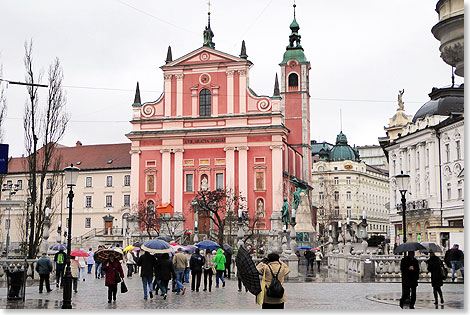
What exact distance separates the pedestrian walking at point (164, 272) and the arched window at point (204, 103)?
46.6m

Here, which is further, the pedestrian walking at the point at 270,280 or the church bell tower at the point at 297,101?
the church bell tower at the point at 297,101

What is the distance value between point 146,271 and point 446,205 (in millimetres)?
38721

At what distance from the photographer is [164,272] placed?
18375mm

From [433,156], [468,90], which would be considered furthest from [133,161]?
[468,90]

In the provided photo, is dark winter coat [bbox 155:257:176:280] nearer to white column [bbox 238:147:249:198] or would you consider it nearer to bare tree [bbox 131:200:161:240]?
bare tree [bbox 131:200:161:240]

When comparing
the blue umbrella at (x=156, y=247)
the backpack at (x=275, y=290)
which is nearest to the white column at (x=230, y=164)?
the blue umbrella at (x=156, y=247)

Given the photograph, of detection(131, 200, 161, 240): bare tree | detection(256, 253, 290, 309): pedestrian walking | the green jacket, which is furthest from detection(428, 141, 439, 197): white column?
detection(256, 253, 290, 309): pedestrian walking

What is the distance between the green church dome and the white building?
5698 cm

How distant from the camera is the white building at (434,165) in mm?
50562

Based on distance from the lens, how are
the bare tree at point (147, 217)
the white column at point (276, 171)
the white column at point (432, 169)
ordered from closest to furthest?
the white column at point (432, 169) < the bare tree at point (147, 217) < the white column at point (276, 171)

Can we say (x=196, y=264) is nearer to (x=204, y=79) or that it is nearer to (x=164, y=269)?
(x=164, y=269)

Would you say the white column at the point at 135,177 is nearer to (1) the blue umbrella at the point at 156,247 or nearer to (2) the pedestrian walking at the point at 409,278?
(1) the blue umbrella at the point at 156,247

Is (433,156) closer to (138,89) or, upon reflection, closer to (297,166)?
(297,166)

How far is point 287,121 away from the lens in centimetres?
7562
